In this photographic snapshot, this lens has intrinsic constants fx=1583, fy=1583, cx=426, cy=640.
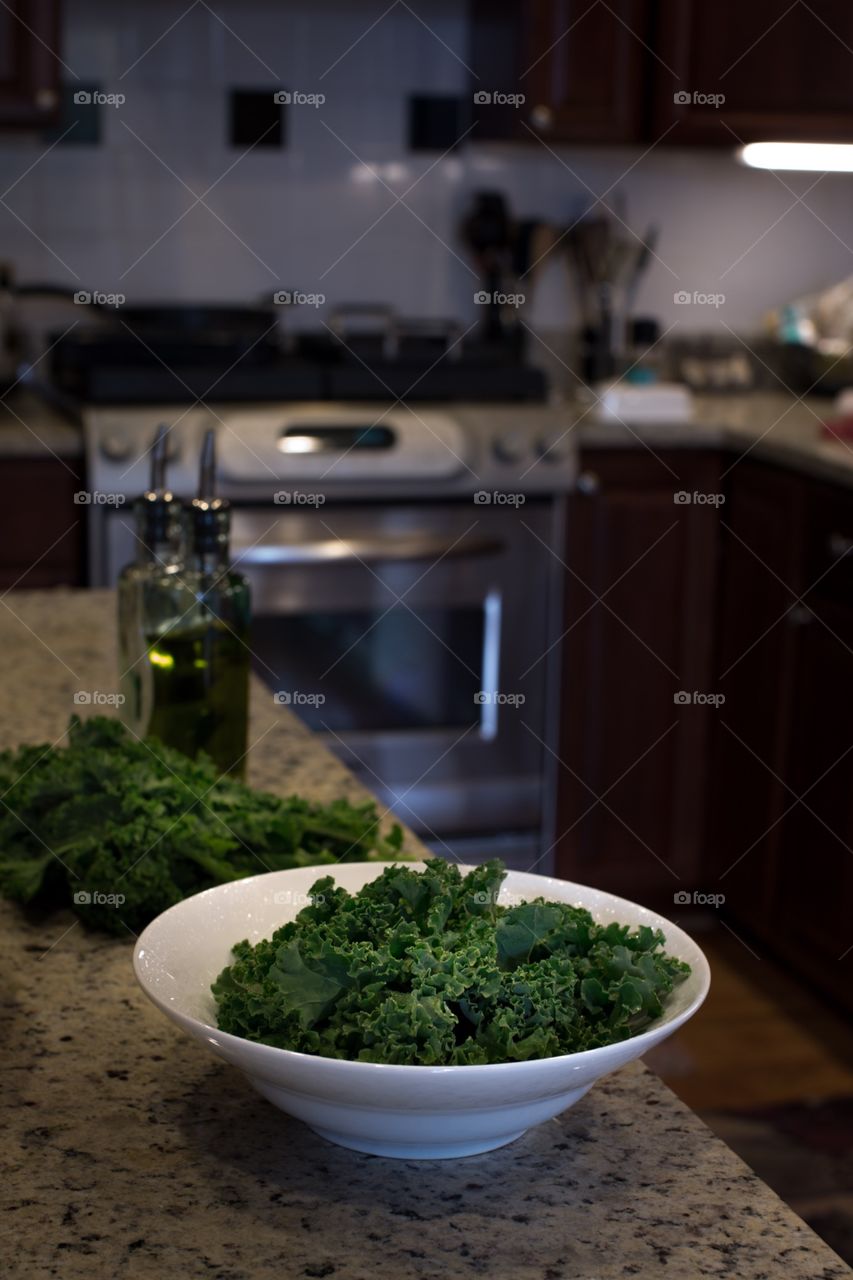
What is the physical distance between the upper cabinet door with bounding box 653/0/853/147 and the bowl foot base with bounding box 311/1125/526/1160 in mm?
2663

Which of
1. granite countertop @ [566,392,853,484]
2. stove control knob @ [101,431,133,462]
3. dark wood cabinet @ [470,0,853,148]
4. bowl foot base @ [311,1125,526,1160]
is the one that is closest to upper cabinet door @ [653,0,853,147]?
dark wood cabinet @ [470,0,853,148]

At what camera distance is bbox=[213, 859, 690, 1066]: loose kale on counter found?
0.64 meters

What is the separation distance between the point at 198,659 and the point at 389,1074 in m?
0.54

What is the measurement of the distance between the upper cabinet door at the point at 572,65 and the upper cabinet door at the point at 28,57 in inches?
33.1

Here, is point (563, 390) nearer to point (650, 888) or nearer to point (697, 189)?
point (697, 189)

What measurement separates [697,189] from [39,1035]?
300cm

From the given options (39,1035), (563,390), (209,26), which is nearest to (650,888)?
(563,390)

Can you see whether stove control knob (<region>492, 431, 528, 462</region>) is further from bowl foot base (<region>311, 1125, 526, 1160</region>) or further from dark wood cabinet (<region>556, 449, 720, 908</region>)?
bowl foot base (<region>311, 1125, 526, 1160</region>)

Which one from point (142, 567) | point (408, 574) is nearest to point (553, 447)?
point (408, 574)

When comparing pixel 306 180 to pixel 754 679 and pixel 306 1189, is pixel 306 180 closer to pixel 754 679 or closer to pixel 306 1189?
pixel 754 679

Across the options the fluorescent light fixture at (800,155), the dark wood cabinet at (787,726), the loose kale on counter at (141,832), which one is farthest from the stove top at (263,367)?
the loose kale on counter at (141,832)

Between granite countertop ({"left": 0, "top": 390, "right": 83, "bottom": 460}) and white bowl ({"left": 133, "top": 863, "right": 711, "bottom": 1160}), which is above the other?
granite countertop ({"left": 0, "top": 390, "right": 83, "bottom": 460})

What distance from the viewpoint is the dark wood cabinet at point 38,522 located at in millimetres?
2613

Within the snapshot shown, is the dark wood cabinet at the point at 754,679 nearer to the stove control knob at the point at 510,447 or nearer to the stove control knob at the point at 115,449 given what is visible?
the stove control knob at the point at 510,447
